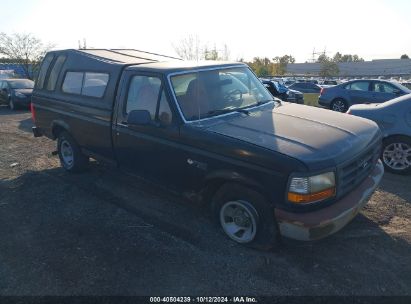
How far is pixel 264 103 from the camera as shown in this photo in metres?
4.58

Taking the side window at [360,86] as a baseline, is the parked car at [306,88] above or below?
below

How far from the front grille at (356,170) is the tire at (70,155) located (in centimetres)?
439

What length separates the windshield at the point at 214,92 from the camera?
3.90 metres

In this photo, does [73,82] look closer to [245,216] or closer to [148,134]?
[148,134]

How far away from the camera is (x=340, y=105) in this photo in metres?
13.4

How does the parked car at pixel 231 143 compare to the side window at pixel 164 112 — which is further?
the side window at pixel 164 112

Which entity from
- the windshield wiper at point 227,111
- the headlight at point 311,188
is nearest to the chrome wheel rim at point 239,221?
the headlight at point 311,188

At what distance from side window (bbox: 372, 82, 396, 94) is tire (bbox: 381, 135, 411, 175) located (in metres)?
7.63

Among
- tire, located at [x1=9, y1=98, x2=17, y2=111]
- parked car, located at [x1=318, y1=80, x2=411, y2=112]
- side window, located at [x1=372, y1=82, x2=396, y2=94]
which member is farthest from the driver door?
tire, located at [x1=9, y1=98, x2=17, y2=111]

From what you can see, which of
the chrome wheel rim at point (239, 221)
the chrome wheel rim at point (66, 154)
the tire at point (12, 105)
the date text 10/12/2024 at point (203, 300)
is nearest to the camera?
the date text 10/12/2024 at point (203, 300)

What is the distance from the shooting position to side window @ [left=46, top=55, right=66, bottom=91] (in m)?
5.88

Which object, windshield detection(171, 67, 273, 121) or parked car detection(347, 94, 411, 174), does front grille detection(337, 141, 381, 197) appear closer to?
windshield detection(171, 67, 273, 121)

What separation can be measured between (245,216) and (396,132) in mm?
3620

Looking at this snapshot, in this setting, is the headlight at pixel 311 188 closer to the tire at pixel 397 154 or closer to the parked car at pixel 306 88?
the tire at pixel 397 154
